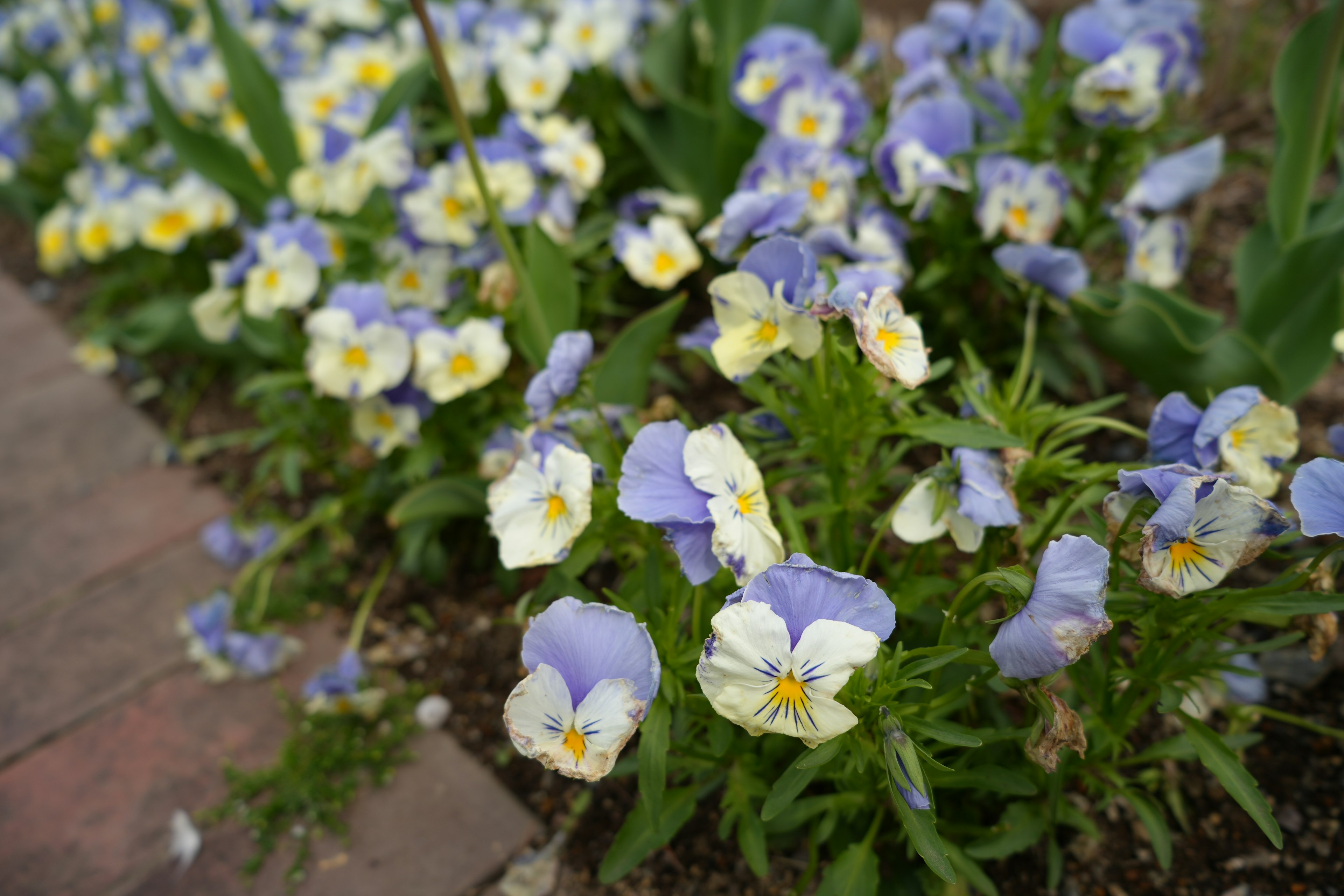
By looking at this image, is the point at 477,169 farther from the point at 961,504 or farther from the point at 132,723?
the point at 132,723

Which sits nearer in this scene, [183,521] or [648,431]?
[648,431]

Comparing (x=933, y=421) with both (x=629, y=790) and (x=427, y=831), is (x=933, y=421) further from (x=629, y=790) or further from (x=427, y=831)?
(x=427, y=831)

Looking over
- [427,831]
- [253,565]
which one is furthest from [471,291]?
[427,831]

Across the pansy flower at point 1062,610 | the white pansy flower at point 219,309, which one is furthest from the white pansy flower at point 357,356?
the pansy flower at point 1062,610

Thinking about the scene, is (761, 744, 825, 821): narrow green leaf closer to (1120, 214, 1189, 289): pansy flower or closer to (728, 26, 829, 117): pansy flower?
(1120, 214, 1189, 289): pansy flower

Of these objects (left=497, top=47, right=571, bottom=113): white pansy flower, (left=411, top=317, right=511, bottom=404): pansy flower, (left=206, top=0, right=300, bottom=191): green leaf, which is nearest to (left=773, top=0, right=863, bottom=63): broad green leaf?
(left=497, top=47, right=571, bottom=113): white pansy flower

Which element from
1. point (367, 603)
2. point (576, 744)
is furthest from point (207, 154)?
point (576, 744)

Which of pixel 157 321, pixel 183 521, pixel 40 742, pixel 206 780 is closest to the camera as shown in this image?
pixel 206 780

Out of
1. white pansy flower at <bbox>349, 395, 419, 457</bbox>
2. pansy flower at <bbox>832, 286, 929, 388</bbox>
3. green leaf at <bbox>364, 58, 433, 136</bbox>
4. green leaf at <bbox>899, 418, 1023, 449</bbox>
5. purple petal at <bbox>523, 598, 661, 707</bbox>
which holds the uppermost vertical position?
green leaf at <bbox>364, 58, 433, 136</bbox>
